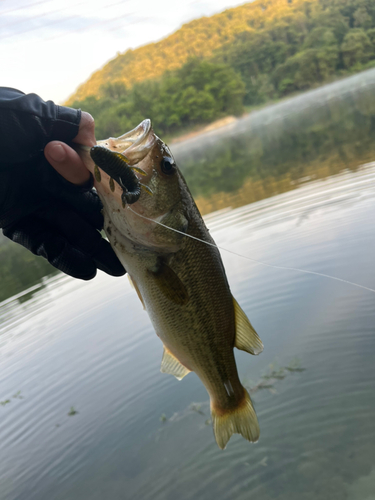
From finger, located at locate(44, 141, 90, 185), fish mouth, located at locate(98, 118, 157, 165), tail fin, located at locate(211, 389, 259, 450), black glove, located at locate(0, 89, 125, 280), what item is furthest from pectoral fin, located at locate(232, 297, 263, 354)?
finger, located at locate(44, 141, 90, 185)

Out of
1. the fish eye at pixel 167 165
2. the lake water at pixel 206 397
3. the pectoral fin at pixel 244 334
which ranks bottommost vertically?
the lake water at pixel 206 397

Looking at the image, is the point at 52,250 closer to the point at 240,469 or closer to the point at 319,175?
the point at 240,469

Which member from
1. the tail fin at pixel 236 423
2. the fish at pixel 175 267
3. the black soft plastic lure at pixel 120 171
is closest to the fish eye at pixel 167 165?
the fish at pixel 175 267

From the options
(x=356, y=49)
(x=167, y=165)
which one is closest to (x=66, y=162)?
(x=167, y=165)

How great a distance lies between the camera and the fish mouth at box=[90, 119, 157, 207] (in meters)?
1.98

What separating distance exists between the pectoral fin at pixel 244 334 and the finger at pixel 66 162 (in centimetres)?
124

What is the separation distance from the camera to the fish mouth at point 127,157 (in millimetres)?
1980

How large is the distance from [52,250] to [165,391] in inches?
152

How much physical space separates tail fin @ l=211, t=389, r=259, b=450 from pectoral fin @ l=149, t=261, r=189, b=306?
883 mm

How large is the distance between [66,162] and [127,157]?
32 centimetres

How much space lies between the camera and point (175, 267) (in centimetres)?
255

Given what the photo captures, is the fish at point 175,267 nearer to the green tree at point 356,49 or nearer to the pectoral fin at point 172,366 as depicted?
the pectoral fin at point 172,366

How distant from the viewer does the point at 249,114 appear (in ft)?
355

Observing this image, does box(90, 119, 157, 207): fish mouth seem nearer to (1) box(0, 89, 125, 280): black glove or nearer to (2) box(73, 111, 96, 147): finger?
(2) box(73, 111, 96, 147): finger
